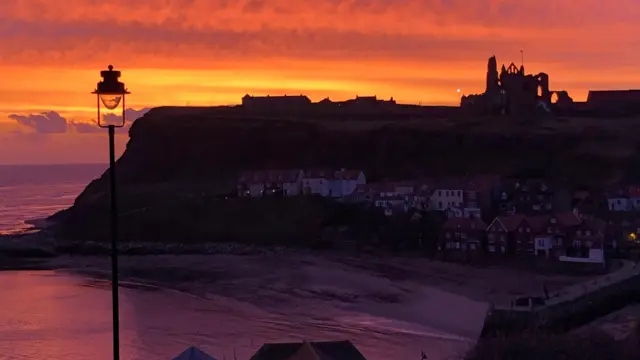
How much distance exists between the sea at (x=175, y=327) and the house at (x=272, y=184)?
58.3 ft

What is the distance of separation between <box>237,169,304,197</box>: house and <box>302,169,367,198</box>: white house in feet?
1.89

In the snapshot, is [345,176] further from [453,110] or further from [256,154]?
[453,110]

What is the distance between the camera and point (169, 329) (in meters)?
24.6

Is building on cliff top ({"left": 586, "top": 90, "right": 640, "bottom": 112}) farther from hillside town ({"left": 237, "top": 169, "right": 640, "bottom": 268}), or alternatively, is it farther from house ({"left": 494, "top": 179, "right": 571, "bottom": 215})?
house ({"left": 494, "top": 179, "right": 571, "bottom": 215})

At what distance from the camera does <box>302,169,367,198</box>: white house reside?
49.5 meters

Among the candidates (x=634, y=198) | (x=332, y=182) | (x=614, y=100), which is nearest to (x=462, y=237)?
(x=634, y=198)

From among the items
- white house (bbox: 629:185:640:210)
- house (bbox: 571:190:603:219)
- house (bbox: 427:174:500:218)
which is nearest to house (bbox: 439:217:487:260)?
house (bbox: 427:174:500:218)

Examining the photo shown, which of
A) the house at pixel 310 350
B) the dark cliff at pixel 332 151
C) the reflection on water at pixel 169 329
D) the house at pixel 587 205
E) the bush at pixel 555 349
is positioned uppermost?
the dark cliff at pixel 332 151

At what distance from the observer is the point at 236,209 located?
157 ft

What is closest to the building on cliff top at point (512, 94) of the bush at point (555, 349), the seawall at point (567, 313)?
the seawall at point (567, 313)

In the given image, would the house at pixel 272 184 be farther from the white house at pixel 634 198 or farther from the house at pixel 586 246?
the house at pixel 586 246

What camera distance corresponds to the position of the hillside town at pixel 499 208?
36656 mm

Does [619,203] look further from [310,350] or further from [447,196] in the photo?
[310,350]

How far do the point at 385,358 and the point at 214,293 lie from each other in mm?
12066
